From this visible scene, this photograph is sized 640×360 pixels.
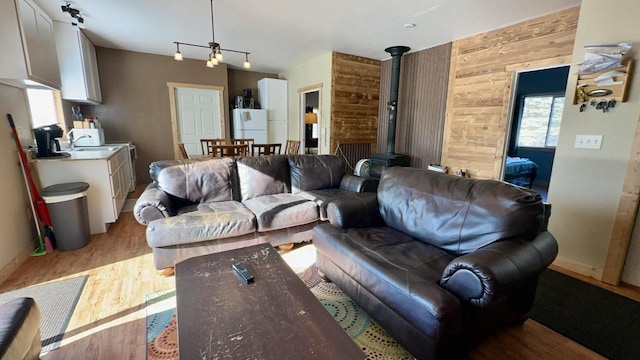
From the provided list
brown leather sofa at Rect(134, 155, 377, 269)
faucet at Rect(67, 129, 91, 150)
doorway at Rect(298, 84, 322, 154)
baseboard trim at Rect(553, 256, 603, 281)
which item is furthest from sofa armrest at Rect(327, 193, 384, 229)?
faucet at Rect(67, 129, 91, 150)

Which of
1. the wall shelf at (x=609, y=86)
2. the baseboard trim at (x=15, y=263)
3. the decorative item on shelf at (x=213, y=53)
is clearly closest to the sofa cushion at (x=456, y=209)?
the wall shelf at (x=609, y=86)

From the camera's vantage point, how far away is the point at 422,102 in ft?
15.4

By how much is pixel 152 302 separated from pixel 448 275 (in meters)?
1.98

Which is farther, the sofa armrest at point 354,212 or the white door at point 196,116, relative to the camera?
the white door at point 196,116

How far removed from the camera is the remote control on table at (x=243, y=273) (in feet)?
4.68

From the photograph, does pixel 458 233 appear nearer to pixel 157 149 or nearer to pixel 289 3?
pixel 289 3

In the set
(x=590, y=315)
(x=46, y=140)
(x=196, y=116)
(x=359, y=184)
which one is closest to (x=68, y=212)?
(x=46, y=140)

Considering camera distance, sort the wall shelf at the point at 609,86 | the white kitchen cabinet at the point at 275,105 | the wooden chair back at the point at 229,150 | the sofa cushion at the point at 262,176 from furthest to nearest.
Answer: the white kitchen cabinet at the point at 275,105, the wooden chair back at the point at 229,150, the sofa cushion at the point at 262,176, the wall shelf at the point at 609,86

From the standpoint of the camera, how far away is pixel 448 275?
140 centimetres

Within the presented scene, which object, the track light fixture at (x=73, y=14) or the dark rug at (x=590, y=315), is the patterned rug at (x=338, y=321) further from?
the track light fixture at (x=73, y=14)

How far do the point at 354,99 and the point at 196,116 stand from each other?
3.38m

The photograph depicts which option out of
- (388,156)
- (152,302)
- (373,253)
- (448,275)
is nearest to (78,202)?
(152,302)

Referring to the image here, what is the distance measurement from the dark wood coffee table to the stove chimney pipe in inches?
152

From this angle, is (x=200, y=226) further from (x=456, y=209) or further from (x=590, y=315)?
(x=590, y=315)
